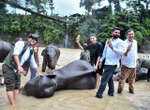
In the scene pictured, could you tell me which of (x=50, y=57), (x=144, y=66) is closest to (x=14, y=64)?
(x=50, y=57)

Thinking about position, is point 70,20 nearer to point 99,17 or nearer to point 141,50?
point 99,17

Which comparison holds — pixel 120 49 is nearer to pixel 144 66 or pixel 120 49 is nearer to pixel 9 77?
pixel 9 77

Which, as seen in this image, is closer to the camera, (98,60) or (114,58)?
(114,58)

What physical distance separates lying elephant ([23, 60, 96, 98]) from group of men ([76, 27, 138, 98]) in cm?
27

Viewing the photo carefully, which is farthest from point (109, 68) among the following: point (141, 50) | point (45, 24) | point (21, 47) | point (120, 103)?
point (45, 24)

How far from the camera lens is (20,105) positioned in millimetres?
3729

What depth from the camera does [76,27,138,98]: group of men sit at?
4.43 metres

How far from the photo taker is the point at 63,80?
4.88 m

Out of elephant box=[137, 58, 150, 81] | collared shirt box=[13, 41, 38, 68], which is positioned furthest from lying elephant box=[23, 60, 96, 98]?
elephant box=[137, 58, 150, 81]

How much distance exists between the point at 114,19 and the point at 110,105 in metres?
23.1

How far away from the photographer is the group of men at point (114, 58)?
4426mm

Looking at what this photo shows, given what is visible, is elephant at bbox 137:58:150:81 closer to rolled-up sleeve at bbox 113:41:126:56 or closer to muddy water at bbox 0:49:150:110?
muddy water at bbox 0:49:150:110

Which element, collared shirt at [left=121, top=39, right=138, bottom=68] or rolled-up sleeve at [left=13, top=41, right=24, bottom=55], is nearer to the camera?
rolled-up sleeve at [left=13, top=41, right=24, bottom=55]

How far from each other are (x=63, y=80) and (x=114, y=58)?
1381 millimetres
